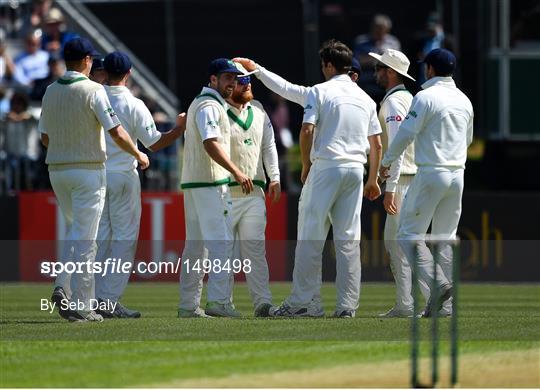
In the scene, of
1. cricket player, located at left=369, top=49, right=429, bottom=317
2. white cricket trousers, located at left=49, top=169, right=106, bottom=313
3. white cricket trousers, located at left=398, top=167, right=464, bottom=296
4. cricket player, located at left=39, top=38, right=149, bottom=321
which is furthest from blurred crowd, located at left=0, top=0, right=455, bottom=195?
white cricket trousers, located at left=49, top=169, right=106, bottom=313

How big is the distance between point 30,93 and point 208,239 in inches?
434

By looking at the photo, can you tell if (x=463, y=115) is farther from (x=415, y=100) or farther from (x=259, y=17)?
(x=259, y=17)

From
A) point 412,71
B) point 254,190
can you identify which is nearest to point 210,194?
point 254,190

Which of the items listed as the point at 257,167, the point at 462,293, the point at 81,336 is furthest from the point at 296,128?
the point at 81,336

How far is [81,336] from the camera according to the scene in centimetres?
1183

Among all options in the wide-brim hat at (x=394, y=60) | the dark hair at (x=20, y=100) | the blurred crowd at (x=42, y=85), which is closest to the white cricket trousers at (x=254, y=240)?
the wide-brim hat at (x=394, y=60)

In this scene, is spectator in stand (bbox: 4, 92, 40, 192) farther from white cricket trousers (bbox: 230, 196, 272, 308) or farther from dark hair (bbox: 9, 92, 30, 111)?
white cricket trousers (bbox: 230, 196, 272, 308)

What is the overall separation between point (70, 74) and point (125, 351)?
9.41 ft

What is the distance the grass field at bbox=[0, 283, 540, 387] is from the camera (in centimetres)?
1004

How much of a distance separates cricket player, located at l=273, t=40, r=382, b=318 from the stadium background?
784 centimetres

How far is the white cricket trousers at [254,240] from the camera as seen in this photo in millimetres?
13875

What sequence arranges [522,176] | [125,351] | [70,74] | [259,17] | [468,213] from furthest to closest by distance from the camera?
[259,17]
[522,176]
[468,213]
[70,74]
[125,351]

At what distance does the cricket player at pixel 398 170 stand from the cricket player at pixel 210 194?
53.6 inches

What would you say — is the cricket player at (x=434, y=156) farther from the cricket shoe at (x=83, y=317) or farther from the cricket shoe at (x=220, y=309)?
the cricket shoe at (x=83, y=317)
